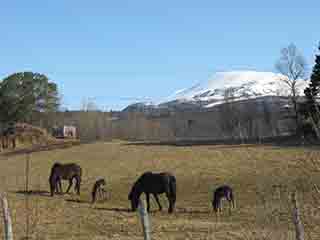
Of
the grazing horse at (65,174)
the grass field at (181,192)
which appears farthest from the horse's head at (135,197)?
the grazing horse at (65,174)

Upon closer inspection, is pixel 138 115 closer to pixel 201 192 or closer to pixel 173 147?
pixel 173 147

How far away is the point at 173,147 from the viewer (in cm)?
4997

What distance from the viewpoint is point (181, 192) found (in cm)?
2855

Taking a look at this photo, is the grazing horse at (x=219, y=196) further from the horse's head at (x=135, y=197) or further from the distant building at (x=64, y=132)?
the distant building at (x=64, y=132)

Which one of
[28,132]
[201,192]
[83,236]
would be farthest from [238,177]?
[28,132]

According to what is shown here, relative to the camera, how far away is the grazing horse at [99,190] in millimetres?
25891

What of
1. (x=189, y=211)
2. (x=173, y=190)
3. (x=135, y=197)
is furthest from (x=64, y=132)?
(x=189, y=211)

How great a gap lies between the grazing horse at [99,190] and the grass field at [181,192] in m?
0.54

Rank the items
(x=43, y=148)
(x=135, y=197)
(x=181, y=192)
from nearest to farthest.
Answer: (x=135, y=197) → (x=181, y=192) → (x=43, y=148)

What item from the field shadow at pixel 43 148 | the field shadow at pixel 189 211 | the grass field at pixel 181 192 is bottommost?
the field shadow at pixel 189 211

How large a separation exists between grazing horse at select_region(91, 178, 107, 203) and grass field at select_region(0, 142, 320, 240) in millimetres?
537

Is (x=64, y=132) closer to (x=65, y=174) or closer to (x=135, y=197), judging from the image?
(x=65, y=174)

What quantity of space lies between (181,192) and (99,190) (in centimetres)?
440

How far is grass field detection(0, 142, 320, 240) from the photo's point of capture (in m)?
15.8
